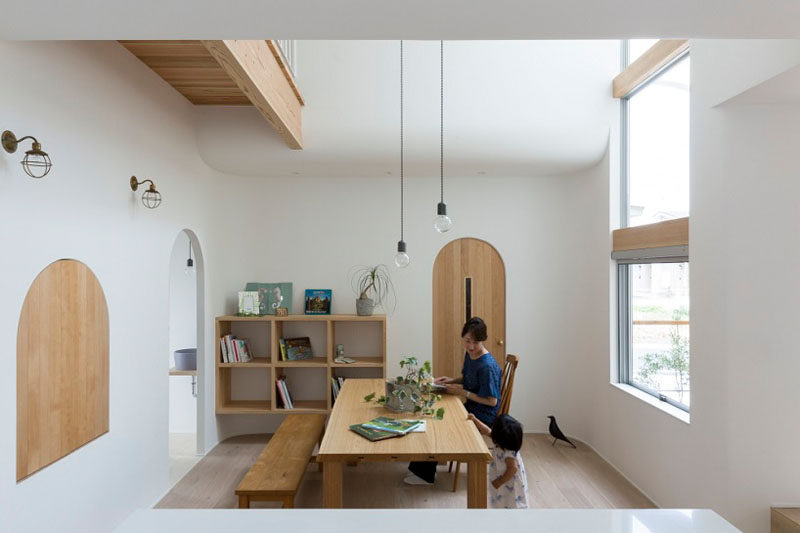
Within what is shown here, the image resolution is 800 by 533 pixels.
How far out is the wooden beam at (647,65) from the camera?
12.5 ft

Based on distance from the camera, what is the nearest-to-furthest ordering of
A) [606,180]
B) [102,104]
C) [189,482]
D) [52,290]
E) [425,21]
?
[425,21] → [52,290] → [102,104] → [189,482] → [606,180]

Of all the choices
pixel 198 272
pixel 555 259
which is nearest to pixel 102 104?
pixel 198 272

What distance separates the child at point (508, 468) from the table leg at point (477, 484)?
16 cm

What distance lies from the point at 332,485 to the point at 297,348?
2.69 metres

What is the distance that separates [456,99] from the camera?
16.0 ft

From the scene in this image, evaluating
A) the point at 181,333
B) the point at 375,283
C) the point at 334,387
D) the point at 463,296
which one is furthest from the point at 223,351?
the point at 463,296

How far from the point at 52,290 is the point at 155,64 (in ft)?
5.82

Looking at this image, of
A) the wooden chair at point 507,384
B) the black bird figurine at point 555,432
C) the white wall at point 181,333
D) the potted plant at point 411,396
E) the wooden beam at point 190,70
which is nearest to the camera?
the wooden beam at point 190,70

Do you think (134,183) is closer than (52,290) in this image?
No

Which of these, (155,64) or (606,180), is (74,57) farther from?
(606,180)

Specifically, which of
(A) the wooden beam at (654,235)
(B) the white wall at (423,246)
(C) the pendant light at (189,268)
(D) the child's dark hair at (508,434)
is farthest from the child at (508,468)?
(C) the pendant light at (189,268)

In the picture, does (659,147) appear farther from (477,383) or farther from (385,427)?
(385,427)

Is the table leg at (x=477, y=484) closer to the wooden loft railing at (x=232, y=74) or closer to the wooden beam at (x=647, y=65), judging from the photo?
the wooden loft railing at (x=232, y=74)

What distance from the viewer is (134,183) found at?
365 cm
